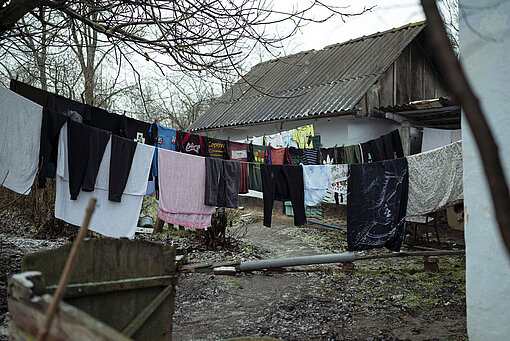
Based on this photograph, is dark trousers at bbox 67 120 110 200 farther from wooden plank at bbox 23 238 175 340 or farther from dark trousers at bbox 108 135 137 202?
wooden plank at bbox 23 238 175 340

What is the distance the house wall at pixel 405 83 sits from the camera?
30.1ft

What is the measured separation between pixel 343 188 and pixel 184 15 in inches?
173

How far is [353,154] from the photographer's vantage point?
8.26 meters

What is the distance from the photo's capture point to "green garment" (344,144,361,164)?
A: 324 inches

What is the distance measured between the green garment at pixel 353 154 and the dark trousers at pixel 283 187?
76.8 inches

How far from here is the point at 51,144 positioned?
13.2 feet

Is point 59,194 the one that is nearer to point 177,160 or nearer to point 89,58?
point 177,160

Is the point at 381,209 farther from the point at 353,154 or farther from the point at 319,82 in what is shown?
the point at 319,82

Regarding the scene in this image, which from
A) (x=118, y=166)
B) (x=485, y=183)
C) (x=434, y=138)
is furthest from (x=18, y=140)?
(x=434, y=138)

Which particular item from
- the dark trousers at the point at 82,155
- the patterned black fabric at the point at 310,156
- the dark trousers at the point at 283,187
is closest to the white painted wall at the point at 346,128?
the patterned black fabric at the point at 310,156

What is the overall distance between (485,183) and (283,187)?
4.10 meters

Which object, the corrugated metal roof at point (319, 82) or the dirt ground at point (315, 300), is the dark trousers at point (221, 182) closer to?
the dirt ground at point (315, 300)

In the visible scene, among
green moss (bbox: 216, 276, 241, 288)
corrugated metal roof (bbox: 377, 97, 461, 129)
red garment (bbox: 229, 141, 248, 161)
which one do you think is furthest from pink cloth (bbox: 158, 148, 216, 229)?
corrugated metal roof (bbox: 377, 97, 461, 129)

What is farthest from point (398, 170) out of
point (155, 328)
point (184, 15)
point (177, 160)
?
point (155, 328)
